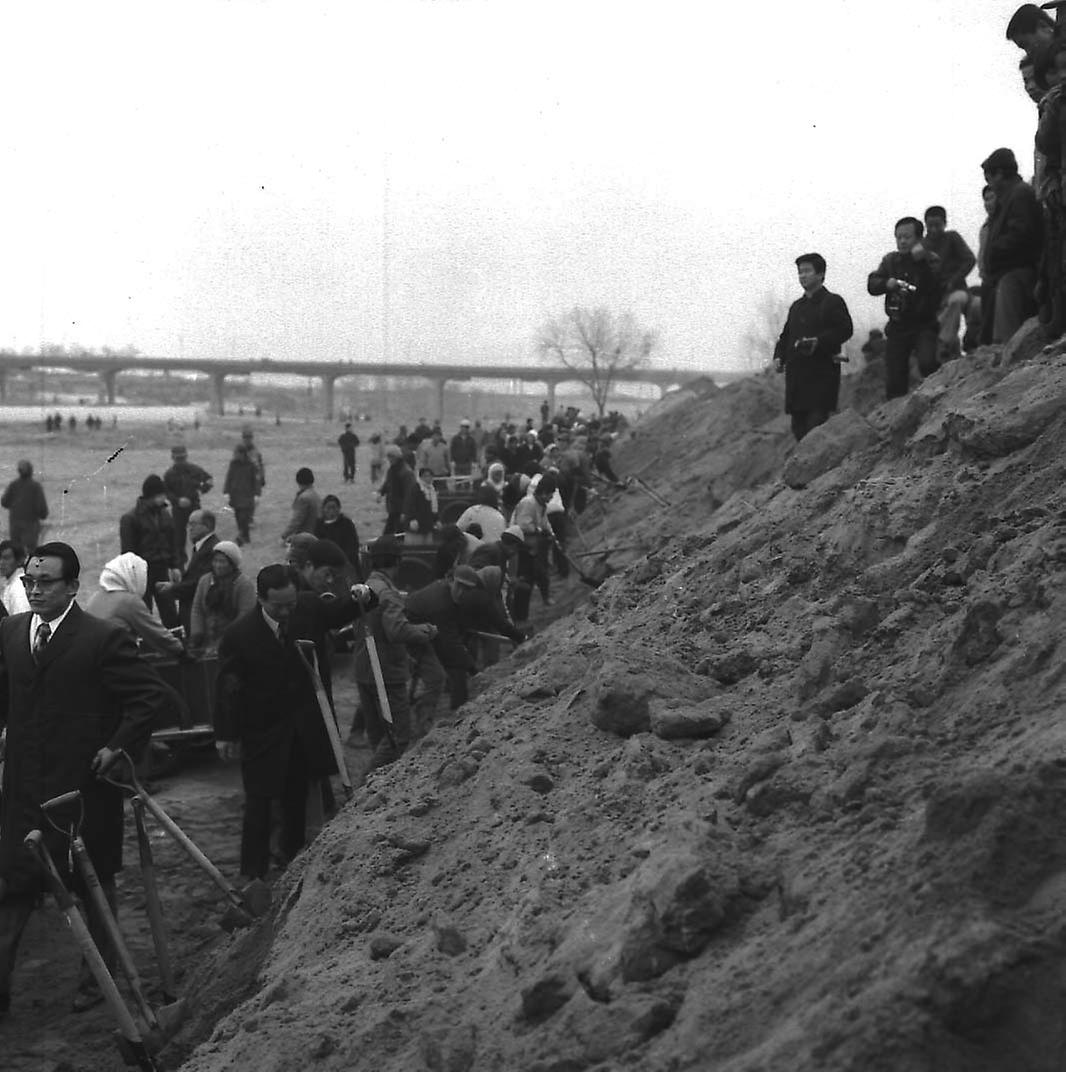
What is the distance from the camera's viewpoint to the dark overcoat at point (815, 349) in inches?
396

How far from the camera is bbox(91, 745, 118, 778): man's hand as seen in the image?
5.52 metres

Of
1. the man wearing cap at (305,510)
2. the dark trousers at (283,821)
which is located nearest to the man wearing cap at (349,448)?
the man wearing cap at (305,510)

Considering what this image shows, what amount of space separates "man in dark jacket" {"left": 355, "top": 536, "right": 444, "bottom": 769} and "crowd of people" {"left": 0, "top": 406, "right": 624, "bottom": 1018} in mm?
12

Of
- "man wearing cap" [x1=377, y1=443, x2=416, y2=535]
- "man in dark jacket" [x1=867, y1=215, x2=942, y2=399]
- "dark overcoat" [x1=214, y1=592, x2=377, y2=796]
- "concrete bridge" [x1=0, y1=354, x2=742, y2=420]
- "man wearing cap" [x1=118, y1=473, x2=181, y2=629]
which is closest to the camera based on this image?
"dark overcoat" [x1=214, y1=592, x2=377, y2=796]

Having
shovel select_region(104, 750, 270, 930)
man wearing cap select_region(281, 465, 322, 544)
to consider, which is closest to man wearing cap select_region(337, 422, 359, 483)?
man wearing cap select_region(281, 465, 322, 544)

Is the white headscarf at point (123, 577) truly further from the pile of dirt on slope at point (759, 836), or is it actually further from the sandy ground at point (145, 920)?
the pile of dirt on slope at point (759, 836)

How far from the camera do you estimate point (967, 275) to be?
11297 mm

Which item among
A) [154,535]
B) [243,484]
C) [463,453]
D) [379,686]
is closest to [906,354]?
[379,686]

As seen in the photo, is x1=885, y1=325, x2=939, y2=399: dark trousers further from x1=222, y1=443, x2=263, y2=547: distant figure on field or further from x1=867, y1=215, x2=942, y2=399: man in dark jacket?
x1=222, y1=443, x2=263, y2=547: distant figure on field

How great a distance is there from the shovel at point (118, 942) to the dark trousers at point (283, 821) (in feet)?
4.82

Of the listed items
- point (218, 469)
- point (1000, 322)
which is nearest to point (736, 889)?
point (1000, 322)

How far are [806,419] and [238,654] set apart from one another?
5749mm

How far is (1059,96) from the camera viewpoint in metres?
6.94

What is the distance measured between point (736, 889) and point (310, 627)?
13.1 feet
